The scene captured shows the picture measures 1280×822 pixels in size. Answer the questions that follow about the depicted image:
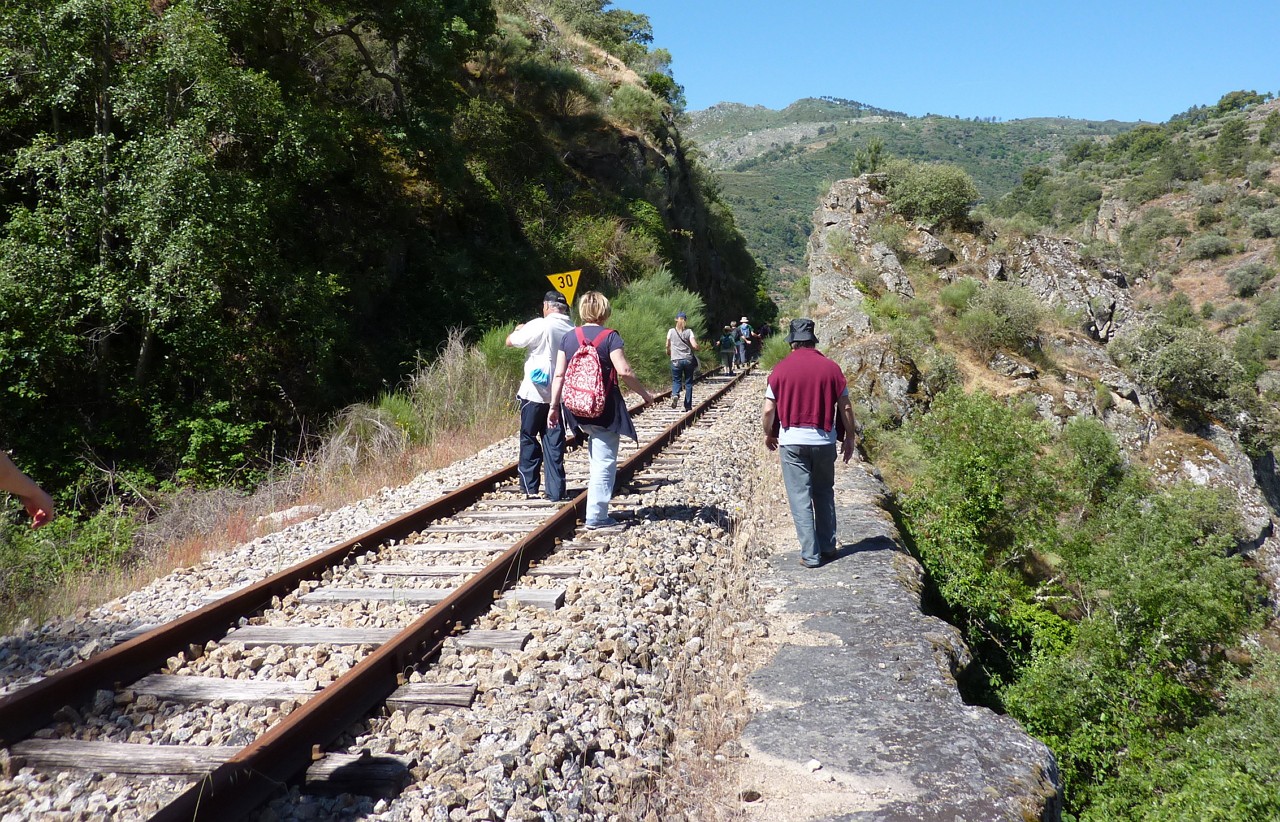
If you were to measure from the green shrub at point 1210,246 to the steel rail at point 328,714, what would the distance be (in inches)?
3544

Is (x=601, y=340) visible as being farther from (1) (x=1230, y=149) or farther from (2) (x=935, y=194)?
(1) (x=1230, y=149)

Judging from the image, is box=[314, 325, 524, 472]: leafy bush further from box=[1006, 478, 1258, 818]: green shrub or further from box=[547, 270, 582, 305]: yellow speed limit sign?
box=[1006, 478, 1258, 818]: green shrub

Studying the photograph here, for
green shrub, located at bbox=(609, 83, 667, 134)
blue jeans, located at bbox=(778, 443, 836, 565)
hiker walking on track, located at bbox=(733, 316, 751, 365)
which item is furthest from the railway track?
green shrub, located at bbox=(609, 83, 667, 134)

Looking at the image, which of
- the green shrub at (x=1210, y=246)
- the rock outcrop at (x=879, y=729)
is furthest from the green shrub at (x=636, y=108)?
the green shrub at (x=1210, y=246)

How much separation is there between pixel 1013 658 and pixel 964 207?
26.6 metres

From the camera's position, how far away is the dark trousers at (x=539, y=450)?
7.30m

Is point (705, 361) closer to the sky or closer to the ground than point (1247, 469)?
closer to the sky

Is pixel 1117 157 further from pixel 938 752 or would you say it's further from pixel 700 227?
pixel 938 752

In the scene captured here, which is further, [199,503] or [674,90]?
[674,90]

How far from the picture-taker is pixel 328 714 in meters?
3.14

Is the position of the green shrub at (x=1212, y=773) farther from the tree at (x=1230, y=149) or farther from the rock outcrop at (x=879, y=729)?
the tree at (x=1230, y=149)

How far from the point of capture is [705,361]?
99.5ft

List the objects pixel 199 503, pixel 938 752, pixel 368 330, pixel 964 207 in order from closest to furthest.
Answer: pixel 938 752 < pixel 199 503 < pixel 368 330 < pixel 964 207

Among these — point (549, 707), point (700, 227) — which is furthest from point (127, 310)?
point (700, 227)
